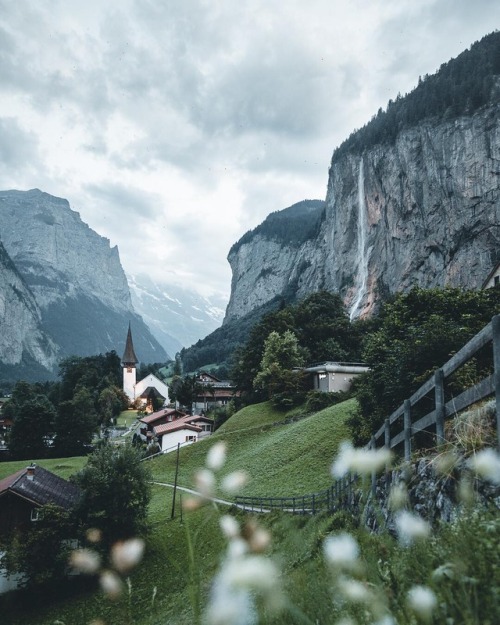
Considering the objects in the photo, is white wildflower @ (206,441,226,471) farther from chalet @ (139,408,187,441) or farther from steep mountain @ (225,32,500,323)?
steep mountain @ (225,32,500,323)

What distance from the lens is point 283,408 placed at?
2044 inches

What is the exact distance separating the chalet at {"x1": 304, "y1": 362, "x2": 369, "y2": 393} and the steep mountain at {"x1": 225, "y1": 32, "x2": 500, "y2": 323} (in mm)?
56574

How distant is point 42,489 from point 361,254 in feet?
421

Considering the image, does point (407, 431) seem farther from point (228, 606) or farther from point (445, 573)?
point (228, 606)

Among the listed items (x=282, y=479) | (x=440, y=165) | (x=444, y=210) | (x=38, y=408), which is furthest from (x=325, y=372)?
(x=440, y=165)

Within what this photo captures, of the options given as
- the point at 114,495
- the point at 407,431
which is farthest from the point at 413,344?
the point at 114,495

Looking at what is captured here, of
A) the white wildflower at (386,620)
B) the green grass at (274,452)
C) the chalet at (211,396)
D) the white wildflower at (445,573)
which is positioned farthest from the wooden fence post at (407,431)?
the chalet at (211,396)

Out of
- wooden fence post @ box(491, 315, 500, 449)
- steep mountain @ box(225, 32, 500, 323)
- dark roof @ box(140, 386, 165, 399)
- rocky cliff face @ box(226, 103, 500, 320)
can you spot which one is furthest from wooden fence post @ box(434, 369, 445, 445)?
dark roof @ box(140, 386, 165, 399)

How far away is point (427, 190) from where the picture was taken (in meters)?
114

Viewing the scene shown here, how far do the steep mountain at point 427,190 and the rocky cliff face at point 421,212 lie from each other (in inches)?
10.1

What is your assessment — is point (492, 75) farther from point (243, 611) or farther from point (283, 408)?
point (243, 611)

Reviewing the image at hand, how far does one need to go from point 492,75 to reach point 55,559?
445 feet

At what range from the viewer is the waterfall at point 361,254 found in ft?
441

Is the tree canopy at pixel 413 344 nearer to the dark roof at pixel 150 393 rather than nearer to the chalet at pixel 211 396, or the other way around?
the chalet at pixel 211 396
